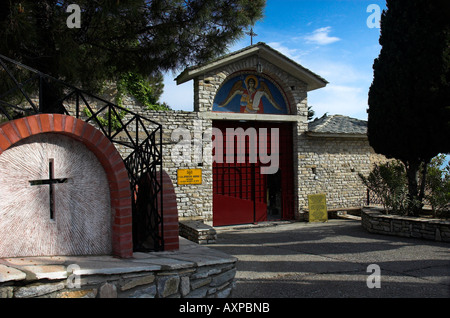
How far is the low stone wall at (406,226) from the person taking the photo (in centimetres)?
837

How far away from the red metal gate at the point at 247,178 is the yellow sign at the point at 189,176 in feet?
2.33

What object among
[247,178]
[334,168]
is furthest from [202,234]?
[334,168]

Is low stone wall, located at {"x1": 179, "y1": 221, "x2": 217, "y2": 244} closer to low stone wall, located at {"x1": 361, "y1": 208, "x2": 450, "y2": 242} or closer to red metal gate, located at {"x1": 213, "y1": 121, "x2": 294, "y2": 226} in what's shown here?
red metal gate, located at {"x1": 213, "y1": 121, "x2": 294, "y2": 226}

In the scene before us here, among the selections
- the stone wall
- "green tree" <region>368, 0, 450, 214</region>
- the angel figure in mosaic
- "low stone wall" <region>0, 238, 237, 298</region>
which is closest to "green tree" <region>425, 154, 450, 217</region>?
"green tree" <region>368, 0, 450, 214</region>

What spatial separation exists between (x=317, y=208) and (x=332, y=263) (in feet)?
18.3

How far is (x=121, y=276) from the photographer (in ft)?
11.9

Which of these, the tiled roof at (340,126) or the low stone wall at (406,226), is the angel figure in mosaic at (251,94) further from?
the low stone wall at (406,226)

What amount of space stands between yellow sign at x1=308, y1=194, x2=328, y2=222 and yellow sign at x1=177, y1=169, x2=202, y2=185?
3.76 meters

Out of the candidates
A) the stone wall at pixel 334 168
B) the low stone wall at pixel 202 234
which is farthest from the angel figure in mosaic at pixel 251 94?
the low stone wall at pixel 202 234

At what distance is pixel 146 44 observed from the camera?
840cm

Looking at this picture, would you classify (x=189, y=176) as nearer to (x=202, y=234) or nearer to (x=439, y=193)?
(x=202, y=234)

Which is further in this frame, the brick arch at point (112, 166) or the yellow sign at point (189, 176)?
the yellow sign at point (189, 176)
